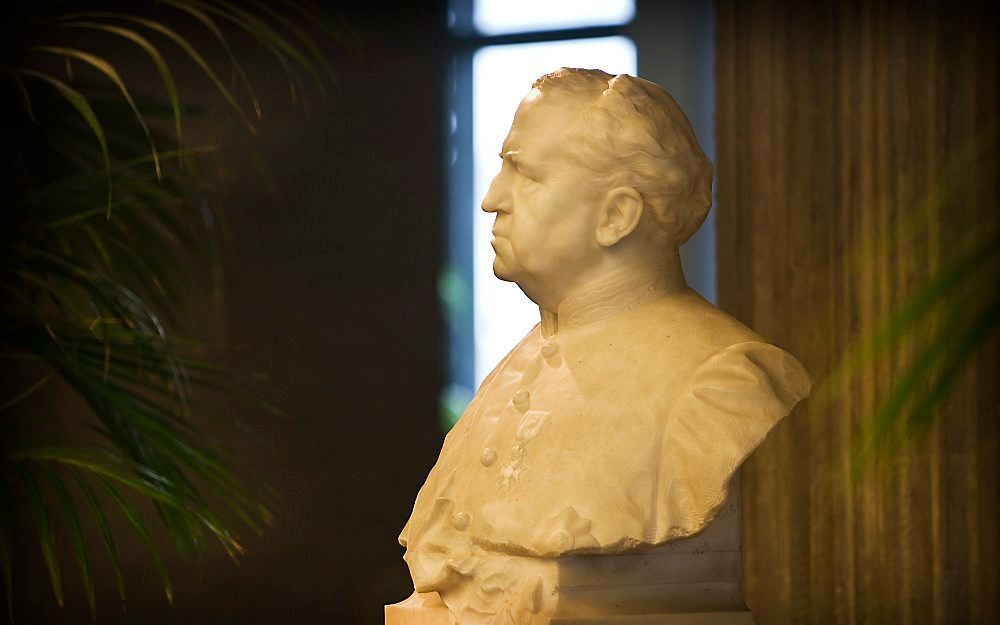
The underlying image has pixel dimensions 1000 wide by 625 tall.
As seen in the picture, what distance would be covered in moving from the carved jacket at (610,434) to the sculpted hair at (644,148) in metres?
0.14

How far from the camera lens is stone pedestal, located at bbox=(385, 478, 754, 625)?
231 cm

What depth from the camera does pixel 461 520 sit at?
243 centimetres

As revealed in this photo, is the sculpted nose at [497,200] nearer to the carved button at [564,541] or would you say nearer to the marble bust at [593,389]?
the marble bust at [593,389]

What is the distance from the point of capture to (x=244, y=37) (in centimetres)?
529

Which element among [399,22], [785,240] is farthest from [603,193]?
[399,22]

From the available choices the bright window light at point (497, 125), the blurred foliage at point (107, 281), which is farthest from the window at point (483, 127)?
the blurred foliage at point (107, 281)

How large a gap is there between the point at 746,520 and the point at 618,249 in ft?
6.89

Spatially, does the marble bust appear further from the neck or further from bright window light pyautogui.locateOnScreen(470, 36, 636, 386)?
bright window light pyautogui.locateOnScreen(470, 36, 636, 386)

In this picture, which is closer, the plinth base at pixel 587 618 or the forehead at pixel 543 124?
the plinth base at pixel 587 618

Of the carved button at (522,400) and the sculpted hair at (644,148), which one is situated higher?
the sculpted hair at (644,148)

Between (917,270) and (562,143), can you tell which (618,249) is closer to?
(562,143)

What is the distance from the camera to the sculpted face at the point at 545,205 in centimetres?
249

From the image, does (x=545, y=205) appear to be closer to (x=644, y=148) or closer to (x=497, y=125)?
(x=644, y=148)

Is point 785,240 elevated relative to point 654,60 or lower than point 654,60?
lower
